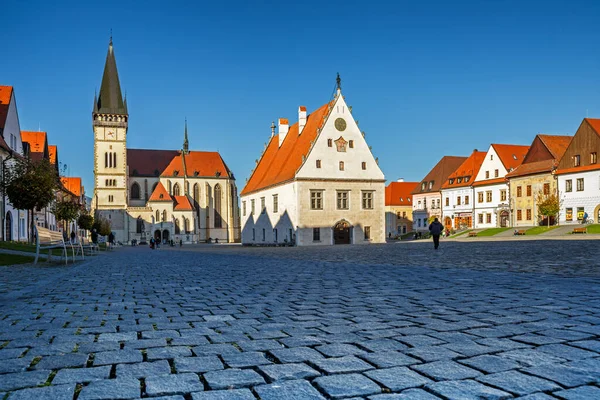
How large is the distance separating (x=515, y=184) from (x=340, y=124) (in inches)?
1025

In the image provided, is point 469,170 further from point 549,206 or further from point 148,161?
point 148,161

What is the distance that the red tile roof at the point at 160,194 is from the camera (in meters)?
88.4

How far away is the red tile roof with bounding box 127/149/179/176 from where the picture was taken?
96625 mm

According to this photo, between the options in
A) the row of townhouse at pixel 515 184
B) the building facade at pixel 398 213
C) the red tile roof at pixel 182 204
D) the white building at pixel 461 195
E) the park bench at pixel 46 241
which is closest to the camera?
the park bench at pixel 46 241

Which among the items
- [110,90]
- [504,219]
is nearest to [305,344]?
[504,219]

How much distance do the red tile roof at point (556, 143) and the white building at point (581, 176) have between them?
2.50 m

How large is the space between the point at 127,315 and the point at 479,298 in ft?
15.7

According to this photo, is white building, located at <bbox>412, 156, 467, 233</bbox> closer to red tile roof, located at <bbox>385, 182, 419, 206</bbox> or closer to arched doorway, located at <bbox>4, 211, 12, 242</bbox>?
red tile roof, located at <bbox>385, 182, 419, 206</bbox>

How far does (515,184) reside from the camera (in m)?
57.7

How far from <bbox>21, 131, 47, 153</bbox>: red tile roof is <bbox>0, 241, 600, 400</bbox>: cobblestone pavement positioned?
50.3 metres

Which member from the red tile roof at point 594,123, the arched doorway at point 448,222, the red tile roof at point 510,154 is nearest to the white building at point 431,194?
the arched doorway at point 448,222

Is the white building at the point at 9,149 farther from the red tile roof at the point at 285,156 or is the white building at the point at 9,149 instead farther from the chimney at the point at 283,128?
the chimney at the point at 283,128

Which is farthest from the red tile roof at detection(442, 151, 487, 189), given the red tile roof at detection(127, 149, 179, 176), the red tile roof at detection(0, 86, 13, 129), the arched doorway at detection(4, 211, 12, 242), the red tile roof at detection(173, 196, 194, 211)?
the red tile roof at detection(127, 149, 179, 176)

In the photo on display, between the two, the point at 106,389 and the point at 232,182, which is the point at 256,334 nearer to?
the point at 106,389
